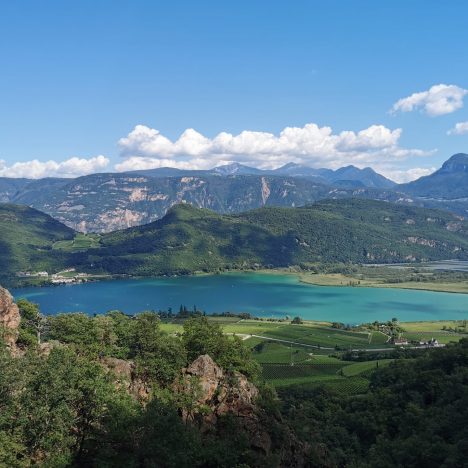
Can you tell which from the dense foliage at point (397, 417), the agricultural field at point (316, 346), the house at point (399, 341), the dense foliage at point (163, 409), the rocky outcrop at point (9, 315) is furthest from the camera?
the house at point (399, 341)

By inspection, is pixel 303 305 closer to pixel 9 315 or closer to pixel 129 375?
pixel 9 315

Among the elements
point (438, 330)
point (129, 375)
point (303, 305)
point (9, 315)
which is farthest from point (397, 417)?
point (303, 305)

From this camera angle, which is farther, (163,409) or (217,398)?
Result: (217,398)

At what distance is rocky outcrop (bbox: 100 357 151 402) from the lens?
30272 mm

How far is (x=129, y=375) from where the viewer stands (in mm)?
31938

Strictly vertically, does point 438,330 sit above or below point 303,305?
above

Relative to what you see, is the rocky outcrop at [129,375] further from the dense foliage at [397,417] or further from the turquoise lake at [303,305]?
the turquoise lake at [303,305]

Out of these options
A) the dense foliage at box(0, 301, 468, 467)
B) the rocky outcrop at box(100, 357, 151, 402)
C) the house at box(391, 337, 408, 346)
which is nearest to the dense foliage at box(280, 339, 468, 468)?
the dense foliage at box(0, 301, 468, 467)

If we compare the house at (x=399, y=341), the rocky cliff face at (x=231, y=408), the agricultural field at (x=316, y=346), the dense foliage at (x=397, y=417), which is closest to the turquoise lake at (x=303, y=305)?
the agricultural field at (x=316, y=346)

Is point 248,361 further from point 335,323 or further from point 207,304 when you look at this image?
point 207,304

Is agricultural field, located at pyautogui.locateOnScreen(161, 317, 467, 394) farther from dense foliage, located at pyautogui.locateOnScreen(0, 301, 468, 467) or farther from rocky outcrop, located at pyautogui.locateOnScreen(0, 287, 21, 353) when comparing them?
rocky outcrop, located at pyautogui.locateOnScreen(0, 287, 21, 353)

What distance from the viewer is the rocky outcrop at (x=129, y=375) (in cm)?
3027

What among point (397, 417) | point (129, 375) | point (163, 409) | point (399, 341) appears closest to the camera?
point (163, 409)

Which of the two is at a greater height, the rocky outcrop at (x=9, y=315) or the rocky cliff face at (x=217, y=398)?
the rocky outcrop at (x=9, y=315)
